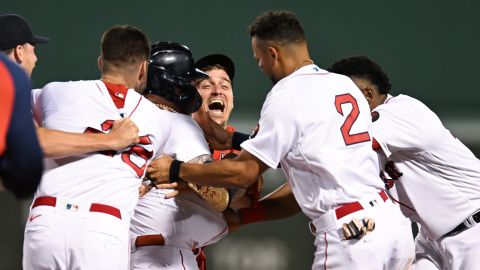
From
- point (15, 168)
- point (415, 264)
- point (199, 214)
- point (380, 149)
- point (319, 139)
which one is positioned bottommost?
point (415, 264)

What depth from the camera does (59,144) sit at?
10.2ft

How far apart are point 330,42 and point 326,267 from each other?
3.94 metres

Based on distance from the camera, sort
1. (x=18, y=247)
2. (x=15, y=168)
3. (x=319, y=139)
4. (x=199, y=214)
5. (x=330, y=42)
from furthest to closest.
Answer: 1. (x=330, y=42)
2. (x=18, y=247)
3. (x=199, y=214)
4. (x=319, y=139)
5. (x=15, y=168)

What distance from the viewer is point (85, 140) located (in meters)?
3.20

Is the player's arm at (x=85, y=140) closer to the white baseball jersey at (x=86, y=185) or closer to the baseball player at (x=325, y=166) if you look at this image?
the white baseball jersey at (x=86, y=185)

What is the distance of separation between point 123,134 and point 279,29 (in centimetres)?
95

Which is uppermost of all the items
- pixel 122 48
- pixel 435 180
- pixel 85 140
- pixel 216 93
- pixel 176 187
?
A: pixel 122 48

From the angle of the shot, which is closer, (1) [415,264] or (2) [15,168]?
(2) [15,168]

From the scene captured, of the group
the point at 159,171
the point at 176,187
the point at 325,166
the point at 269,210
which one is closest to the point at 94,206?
the point at 159,171

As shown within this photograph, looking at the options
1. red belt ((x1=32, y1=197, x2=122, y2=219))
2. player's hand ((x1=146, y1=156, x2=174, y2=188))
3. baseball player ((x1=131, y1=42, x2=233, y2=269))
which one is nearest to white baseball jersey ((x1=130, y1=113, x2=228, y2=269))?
baseball player ((x1=131, y1=42, x2=233, y2=269))

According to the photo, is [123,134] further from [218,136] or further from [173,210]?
[218,136]

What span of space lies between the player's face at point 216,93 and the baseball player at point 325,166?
1371mm

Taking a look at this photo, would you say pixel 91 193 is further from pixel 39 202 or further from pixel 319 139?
pixel 319 139

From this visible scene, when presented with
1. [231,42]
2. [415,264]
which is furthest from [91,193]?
[231,42]
